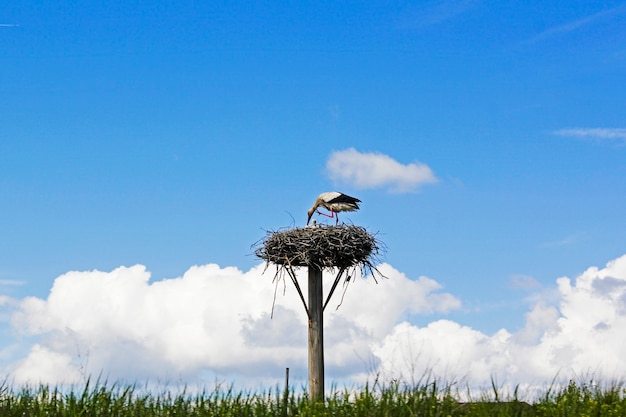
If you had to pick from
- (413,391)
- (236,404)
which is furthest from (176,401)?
(413,391)

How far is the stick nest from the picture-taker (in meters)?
12.2

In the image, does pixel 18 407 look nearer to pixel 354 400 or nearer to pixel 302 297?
pixel 354 400

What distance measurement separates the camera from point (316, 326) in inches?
488

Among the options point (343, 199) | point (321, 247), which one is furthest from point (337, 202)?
point (321, 247)

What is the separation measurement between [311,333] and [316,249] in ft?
4.69

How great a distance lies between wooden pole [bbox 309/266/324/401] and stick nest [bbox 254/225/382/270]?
260 mm

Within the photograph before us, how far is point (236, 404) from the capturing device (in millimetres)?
8945

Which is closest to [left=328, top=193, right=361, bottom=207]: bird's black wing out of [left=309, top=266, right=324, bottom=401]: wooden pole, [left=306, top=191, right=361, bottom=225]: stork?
[left=306, top=191, right=361, bottom=225]: stork

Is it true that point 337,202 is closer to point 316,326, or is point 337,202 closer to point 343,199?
point 343,199

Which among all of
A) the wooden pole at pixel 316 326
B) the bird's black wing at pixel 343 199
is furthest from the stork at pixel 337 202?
the wooden pole at pixel 316 326

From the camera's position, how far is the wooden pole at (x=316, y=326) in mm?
12258

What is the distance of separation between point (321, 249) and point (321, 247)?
3cm

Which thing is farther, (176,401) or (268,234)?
(268,234)

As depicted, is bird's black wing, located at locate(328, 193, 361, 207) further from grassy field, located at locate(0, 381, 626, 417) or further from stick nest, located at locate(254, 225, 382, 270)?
grassy field, located at locate(0, 381, 626, 417)
